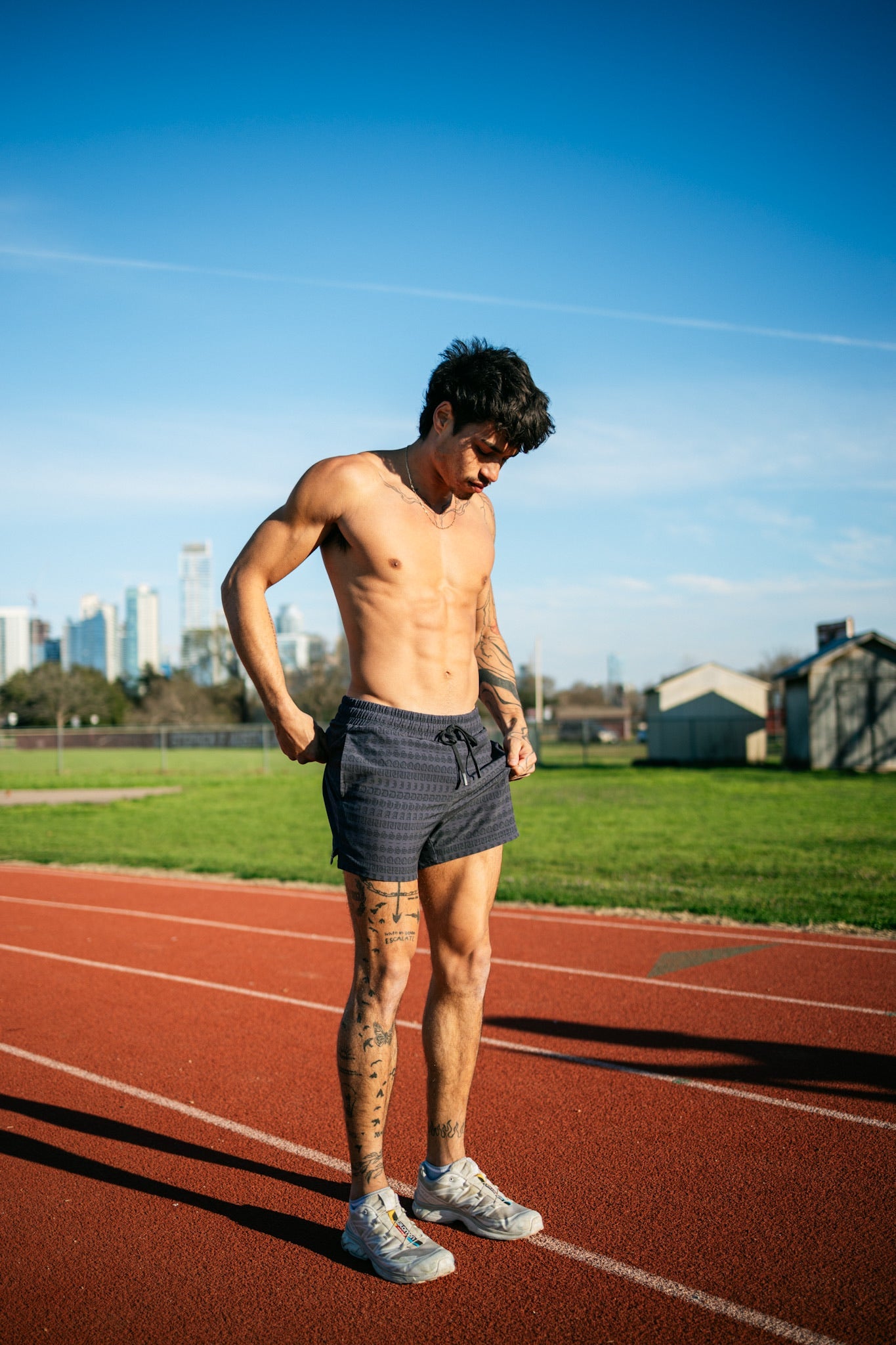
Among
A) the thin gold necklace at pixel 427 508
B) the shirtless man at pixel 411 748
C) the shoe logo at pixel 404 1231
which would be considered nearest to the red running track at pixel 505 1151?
the shoe logo at pixel 404 1231

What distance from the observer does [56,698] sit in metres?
70.3

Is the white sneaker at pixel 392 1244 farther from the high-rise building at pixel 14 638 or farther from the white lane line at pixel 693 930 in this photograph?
the high-rise building at pixel 14 638

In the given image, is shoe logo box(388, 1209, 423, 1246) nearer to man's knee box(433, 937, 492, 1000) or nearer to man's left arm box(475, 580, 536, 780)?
man's knee box(433, 937, 492, 1000)

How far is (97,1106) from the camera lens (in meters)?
4.16

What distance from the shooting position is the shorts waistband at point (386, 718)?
114 inches

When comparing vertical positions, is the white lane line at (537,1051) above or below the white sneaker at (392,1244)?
below

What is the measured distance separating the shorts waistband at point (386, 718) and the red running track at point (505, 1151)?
57.7 inches

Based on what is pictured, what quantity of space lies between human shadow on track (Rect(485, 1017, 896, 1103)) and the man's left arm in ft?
6.28

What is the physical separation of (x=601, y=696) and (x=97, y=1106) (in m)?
112

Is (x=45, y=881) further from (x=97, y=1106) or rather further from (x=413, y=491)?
(x=413, y=491)

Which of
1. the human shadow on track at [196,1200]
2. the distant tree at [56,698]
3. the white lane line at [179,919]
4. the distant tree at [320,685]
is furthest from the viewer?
the distant tree at [56,698]

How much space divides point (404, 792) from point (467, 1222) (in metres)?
1.28

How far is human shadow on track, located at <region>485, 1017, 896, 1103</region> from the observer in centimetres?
414

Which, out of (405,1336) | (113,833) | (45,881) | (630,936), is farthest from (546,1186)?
(113,833)
